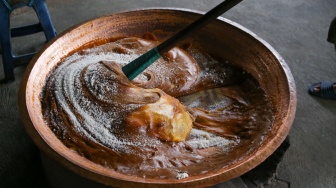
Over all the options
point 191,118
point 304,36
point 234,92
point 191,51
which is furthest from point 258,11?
point 191,118

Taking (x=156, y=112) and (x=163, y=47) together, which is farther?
(x=163, y=47)

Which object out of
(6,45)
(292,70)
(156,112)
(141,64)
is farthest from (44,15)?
(292,70)

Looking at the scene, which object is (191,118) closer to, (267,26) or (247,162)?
(247,162)

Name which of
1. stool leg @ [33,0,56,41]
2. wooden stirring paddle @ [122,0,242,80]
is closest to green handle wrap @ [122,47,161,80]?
wooden stirring paddle @ [122,0,242,80]

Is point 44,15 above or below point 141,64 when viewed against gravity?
below

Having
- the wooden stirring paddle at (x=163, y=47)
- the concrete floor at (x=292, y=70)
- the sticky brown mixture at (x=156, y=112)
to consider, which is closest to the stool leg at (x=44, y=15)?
Result: the concrete floor at (x=292, y=70)

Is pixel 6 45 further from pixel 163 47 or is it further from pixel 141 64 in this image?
pixel 163 47

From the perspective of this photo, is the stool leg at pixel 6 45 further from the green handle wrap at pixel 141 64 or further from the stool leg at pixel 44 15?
the green handle wrap at pixel 141 64
